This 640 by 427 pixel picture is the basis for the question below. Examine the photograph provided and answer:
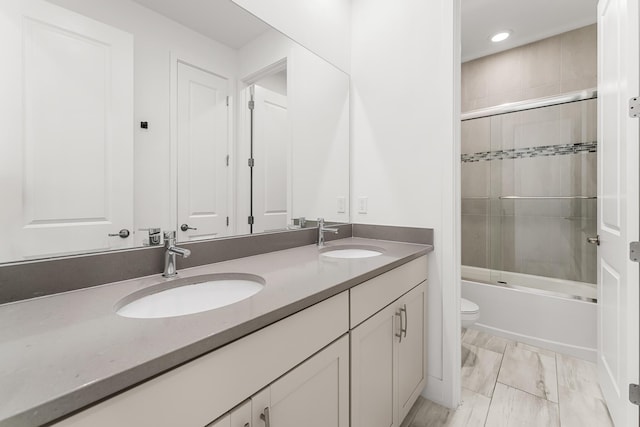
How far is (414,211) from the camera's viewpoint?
5.54 ft

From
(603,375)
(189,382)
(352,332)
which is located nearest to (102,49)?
(189,382)

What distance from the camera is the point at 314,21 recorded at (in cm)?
171

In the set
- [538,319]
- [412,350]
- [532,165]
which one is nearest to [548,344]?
[538,319]

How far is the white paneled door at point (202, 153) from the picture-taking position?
44.1 inches

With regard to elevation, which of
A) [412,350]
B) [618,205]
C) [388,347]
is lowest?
[412,350]

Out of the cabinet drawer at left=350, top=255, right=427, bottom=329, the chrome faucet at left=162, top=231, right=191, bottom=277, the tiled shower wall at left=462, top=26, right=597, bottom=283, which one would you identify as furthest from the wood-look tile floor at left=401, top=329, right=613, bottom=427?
the chrome faucet at left=162, top=231, right=191, bottom=277

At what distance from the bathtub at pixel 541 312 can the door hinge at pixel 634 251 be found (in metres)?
1.13

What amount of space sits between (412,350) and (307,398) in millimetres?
796

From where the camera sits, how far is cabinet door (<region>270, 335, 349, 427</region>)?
0.73m

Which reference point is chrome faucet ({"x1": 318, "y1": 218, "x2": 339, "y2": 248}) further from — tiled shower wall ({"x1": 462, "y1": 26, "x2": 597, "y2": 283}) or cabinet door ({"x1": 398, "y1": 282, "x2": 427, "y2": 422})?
tiled shower wall ({"x1": 462, "y1": 26, "x2": 597, "y2": 283})

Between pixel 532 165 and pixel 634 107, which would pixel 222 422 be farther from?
pixel 532 165

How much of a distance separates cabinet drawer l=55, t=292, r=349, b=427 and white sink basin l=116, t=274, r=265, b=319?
235 millimetres

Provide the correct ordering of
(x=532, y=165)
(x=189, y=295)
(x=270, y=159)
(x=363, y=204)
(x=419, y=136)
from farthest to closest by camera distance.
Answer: (x=532, y=165) < (x=363, y=204) < (x=419, y=136) < (x=270, y=159) < (x=189, y=295)

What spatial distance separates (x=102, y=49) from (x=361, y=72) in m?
1.45
